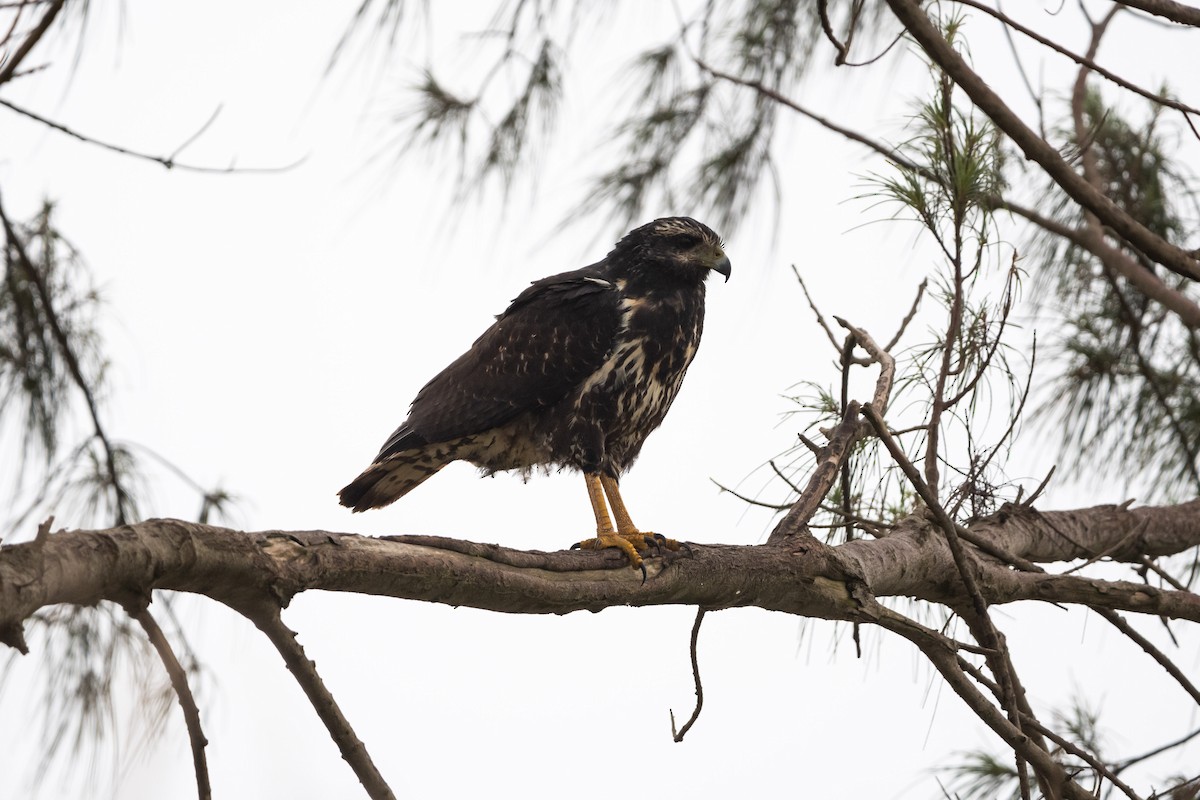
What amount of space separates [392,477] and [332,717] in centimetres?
221

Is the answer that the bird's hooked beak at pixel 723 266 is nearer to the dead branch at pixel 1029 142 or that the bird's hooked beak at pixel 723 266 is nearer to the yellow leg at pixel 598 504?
the yellow leg at pixel 598 504

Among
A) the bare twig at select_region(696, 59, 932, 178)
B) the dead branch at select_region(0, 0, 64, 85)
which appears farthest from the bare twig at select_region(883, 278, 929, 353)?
the dead branch at select_region(0, 0, 64, 85)

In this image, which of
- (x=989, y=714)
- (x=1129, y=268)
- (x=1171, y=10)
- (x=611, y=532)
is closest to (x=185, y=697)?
(x=989, y=714)

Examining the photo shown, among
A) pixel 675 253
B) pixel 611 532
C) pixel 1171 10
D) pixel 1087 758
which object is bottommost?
pixel 1087 758

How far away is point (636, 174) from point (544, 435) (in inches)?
60.1

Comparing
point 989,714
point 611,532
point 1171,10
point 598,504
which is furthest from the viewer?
point 598,504

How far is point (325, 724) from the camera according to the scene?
6.93ft

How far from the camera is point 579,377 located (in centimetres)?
401

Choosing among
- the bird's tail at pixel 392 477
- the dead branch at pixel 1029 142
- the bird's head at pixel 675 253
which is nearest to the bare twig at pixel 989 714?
the dead branch at pixel 1029 142

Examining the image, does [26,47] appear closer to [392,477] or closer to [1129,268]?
[392,477]

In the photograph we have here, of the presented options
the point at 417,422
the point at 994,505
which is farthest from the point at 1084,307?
the point at 417,422

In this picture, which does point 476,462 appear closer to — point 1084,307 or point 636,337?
point 636,337

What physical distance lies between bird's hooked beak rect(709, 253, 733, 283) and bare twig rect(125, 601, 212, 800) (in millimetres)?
2692

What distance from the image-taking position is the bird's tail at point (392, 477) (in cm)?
416
